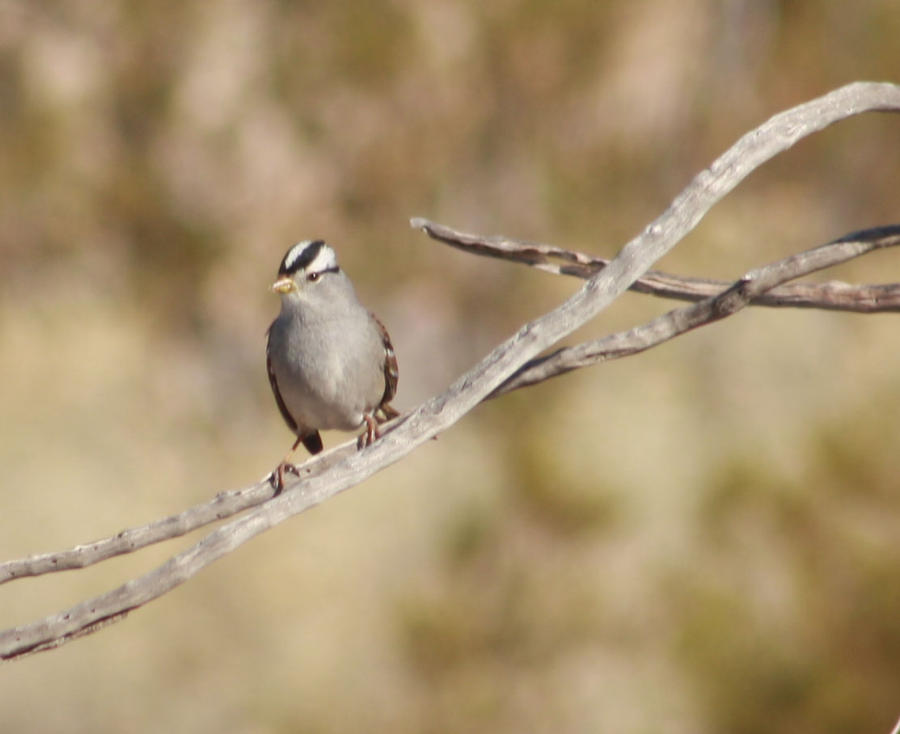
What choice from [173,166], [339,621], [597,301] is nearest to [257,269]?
[173,166]

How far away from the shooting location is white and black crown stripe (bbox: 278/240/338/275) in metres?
4.61

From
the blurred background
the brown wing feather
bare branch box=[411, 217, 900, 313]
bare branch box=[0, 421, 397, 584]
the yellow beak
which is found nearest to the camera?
bare branch box=[0, 421, 397, 584]

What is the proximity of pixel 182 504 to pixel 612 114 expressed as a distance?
4810 millimetres

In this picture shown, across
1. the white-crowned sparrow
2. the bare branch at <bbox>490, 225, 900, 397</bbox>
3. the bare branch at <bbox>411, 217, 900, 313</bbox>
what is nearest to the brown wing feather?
the white-crowned sparrow

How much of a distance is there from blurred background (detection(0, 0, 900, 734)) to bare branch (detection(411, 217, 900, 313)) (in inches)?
214

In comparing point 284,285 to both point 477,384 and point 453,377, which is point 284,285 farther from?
point 453,377

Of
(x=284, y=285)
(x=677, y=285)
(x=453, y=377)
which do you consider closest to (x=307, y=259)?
(x=284, y=285)

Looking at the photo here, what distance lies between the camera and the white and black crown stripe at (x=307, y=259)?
181 inches

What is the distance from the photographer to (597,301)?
2.55 meters

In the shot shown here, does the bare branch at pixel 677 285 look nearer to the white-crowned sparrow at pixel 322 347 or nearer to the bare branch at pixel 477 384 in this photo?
the bare branch at pixel 477 384

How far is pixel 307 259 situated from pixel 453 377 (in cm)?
553

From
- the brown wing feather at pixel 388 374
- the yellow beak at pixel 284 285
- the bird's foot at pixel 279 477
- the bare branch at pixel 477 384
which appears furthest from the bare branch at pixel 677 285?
the brown wing feather at pixel 388 374

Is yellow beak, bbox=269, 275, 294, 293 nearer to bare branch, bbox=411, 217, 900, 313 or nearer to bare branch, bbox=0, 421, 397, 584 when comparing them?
bare branch, bbox=411, 217, 900, 313

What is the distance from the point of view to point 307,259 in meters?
4.62
